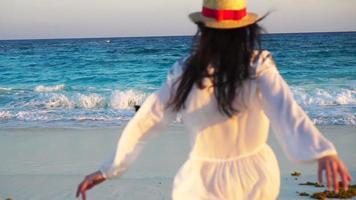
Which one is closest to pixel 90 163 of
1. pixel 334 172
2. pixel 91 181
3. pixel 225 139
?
pixel 91 181

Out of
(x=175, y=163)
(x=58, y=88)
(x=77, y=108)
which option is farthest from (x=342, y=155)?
(x=58, y=88)

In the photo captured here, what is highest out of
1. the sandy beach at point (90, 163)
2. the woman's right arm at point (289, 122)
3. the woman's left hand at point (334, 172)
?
the woman's right arm at point (289, 122)

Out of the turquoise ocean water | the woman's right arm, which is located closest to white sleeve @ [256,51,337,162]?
the woman's right arm

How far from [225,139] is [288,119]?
31 centimetres

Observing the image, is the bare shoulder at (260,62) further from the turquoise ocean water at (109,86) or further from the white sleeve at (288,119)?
the turquoise ocean water at (109,86)

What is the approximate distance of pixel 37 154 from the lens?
842 centimetres

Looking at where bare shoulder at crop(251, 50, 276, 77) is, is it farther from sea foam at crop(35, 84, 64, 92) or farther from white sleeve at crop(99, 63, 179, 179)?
sea foam at crop(35, 84, 64, 92)

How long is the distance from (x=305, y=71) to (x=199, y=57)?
22992 mm

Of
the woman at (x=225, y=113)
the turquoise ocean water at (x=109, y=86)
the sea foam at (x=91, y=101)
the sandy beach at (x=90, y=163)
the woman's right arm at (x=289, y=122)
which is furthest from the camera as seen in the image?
the sea foam at (x=91, y=101)

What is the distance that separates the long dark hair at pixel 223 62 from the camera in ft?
7.43

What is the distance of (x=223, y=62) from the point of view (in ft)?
7.57

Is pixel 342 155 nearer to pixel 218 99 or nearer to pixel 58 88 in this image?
pixel 218 99

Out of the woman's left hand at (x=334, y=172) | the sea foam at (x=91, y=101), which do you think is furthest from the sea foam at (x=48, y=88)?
the woman's left hand at (x=334, y=172)

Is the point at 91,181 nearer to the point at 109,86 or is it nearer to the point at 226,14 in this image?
the point at 226,14
